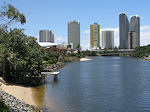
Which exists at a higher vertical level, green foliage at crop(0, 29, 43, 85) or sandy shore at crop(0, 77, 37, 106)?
green foliage at crop(0, 29, 43, 85)

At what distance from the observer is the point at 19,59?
36562 millimetres

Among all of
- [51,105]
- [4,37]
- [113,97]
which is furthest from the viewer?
[4,37]

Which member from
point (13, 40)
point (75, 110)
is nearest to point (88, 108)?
point (75, 110)

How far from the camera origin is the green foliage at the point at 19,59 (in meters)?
37.0

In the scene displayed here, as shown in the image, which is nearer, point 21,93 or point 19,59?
point 21,93

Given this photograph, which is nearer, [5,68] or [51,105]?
[51,105]

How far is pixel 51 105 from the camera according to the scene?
90.0 feet

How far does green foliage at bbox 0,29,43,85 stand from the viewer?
121 feet

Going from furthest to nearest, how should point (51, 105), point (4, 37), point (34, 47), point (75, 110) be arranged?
point (34, 47) < point (4, 37) < point (51, 105) < point (75, 110)

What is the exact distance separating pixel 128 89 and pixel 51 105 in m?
16.9

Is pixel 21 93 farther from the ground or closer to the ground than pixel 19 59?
closer to the ground

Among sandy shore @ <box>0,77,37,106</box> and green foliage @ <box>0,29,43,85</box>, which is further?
green foliage @ <box>0,29,43,85</box>

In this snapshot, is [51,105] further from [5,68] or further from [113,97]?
[5,68]

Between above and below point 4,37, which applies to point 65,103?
below
